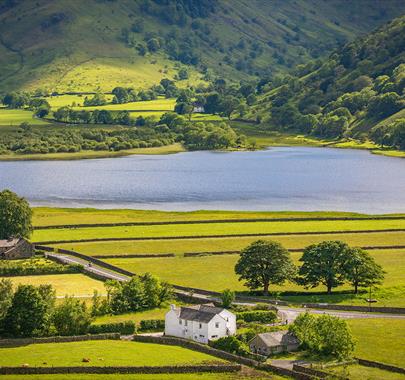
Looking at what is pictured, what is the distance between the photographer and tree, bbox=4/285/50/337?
273 feet

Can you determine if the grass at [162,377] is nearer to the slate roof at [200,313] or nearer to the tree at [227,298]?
the slate roof at [200,313]

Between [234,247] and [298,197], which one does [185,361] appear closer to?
[234,247]

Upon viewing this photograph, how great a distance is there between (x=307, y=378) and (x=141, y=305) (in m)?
26.3

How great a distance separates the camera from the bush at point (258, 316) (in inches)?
3484

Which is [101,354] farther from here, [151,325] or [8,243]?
[8,243]

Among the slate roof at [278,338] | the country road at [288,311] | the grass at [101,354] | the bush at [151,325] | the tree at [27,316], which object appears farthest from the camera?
the country road at [288,311]

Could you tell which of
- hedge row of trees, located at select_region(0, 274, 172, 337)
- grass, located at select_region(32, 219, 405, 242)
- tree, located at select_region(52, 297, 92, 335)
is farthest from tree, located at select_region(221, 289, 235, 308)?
grass, located at select_region(32, 219, 405, 242)

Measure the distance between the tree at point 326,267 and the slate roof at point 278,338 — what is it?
768 inches

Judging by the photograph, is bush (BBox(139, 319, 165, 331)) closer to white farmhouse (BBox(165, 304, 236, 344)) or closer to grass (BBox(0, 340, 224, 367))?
white farmhouse (BBox(165, 304, 236, 344))

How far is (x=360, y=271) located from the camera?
100 meters

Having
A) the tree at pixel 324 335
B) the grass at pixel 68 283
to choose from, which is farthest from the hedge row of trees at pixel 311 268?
the tree at pixel 324 335

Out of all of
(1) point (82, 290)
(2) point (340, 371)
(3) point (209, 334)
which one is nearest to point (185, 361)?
(3) point (209, 334)

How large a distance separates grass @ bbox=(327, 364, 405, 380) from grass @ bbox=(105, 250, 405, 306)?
2166 cm

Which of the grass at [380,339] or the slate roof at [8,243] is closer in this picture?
the grass at [380,339]
